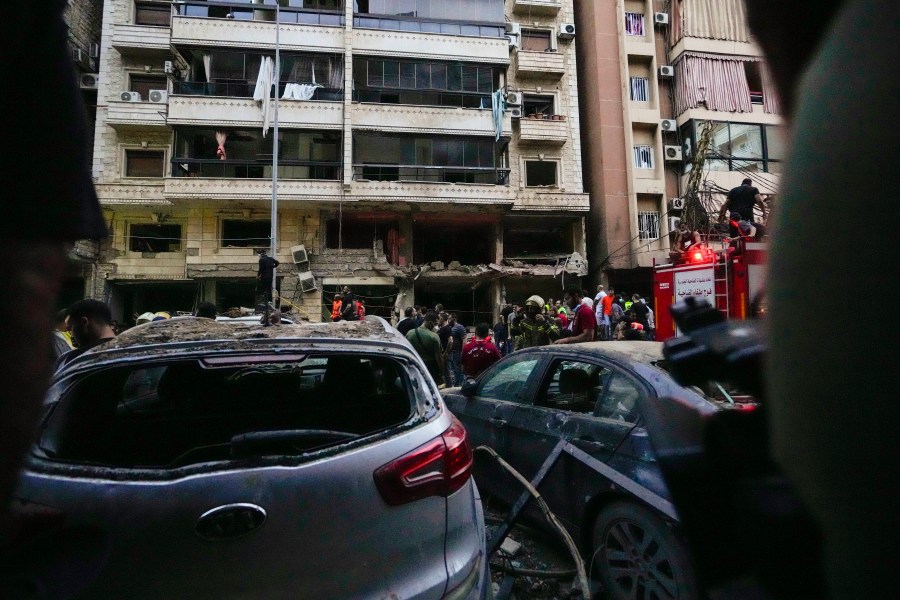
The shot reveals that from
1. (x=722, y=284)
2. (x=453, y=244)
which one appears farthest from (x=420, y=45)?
(x=722, y=284)

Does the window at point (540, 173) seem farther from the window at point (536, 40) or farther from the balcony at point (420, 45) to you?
the window at point (536, 40)

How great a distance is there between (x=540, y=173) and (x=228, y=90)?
1384 cm

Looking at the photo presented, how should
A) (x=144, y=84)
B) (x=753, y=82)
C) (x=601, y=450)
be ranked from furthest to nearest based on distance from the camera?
(x=753, y=82) → (x=144, y=84) → (x=601, y=450)

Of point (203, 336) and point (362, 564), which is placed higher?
point (203, 336)

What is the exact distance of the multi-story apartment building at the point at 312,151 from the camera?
19.0 metres

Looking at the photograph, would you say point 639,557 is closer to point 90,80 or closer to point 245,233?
point 245,233

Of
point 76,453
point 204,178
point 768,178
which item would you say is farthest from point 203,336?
point 768,178

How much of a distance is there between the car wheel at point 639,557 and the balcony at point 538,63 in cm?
2246

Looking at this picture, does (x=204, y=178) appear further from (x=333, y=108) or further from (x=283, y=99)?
(x=333, y=108)

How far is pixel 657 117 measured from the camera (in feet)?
70.3

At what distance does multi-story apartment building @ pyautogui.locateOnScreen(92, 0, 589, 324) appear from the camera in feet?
62.2

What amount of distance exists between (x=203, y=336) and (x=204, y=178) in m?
19.1

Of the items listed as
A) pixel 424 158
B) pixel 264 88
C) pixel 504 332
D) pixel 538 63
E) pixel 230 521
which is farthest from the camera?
pixel 538 63

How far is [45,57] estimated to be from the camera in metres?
0.77
